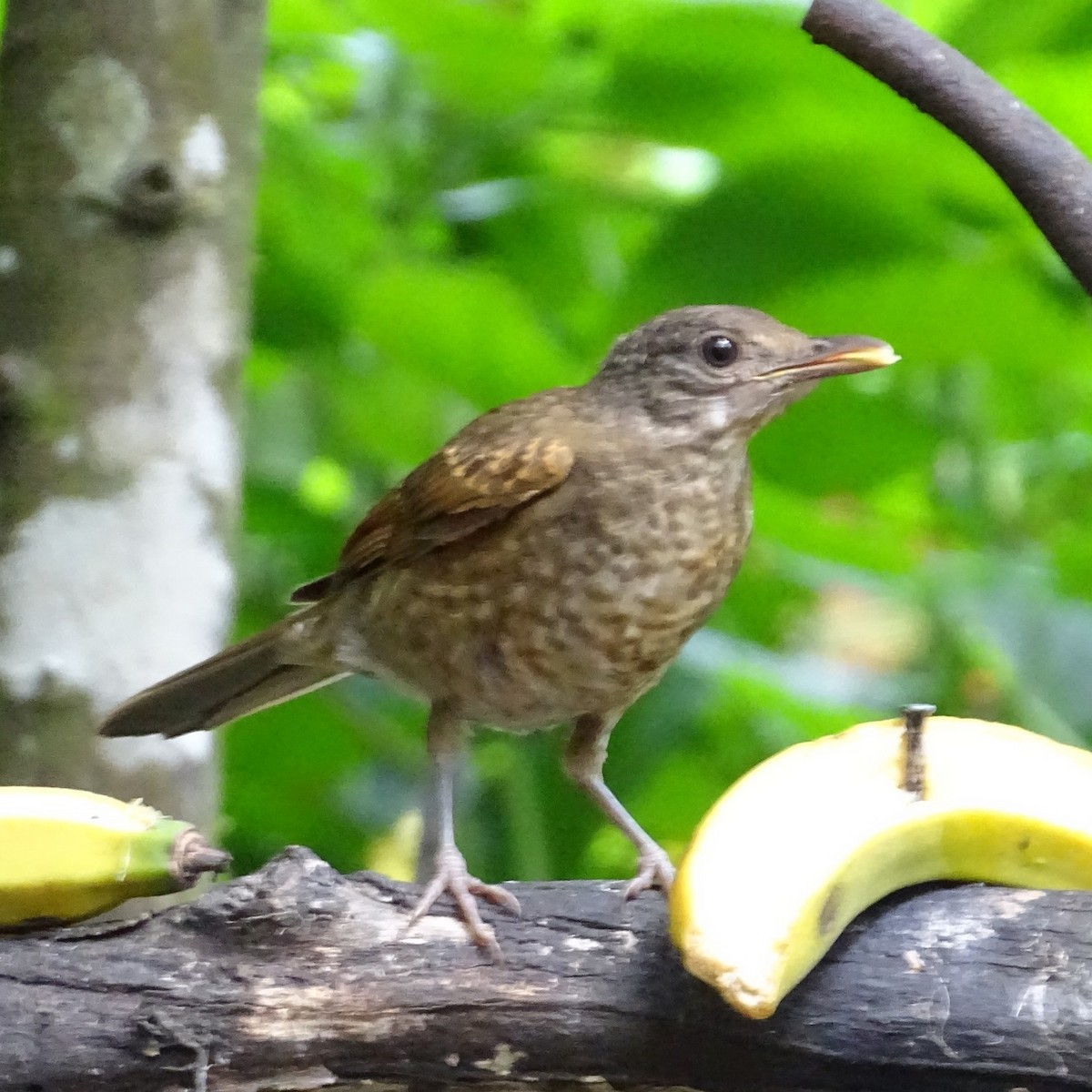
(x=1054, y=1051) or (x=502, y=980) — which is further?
(x=502, y=980)

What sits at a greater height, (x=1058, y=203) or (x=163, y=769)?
(x=1058, y=203)

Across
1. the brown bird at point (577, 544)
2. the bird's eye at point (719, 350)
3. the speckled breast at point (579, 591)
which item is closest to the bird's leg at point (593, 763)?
the brown bird at point (577, 544)

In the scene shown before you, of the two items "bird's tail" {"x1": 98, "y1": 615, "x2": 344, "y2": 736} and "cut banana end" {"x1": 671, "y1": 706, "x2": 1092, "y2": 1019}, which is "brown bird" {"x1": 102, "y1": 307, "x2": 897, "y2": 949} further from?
"cut banana end" {"x1": 671, "y1": 706, "x2": 1092, "y2": 1019}

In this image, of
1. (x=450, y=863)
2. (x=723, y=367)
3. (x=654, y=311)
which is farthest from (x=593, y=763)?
(x=654, y=311)

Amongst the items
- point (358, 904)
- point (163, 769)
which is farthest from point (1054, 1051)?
point (163, 769)

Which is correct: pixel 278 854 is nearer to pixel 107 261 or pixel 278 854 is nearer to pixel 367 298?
pixel 107 261

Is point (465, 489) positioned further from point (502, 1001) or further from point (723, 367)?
point (502, 1001)

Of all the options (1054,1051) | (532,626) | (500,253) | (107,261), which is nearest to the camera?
(1054,1051)
